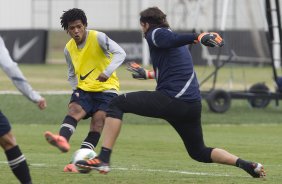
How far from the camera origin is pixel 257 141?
1830cm

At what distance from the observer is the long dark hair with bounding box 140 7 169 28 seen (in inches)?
453

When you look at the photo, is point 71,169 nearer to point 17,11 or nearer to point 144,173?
point 144,173

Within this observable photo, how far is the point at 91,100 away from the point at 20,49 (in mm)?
33826

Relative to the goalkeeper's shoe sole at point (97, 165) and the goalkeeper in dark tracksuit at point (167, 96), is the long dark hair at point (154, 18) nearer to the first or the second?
the goalkeeper in dark tracksuit at point (167, 96)

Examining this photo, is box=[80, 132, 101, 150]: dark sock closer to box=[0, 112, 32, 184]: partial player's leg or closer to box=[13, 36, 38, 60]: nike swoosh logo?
box=[0, 112, 32, 184]: partial player's leg

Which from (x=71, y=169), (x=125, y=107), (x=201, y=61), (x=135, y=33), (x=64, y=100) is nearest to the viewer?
(x=125, y=107)

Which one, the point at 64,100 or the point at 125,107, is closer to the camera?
the point at 125,107

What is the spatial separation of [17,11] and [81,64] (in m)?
43.1

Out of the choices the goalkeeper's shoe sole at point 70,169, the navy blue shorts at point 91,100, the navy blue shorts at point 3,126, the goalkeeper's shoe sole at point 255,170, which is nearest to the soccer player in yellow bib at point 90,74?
the navy blue shorts at point 91,100

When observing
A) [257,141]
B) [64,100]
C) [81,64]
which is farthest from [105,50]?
[64,100]

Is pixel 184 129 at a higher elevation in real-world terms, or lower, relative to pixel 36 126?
higher

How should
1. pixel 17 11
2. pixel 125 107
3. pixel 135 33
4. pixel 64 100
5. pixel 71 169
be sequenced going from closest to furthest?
1. pixel 125 107
2. pixel 71 169
3. pixel 64 100
4. pixel 135 33
5. pixel 17 11

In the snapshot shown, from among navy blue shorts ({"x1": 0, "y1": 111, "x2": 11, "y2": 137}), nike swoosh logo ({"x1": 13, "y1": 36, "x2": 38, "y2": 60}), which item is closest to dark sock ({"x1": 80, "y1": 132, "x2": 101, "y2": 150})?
navy blue shorts ({"x1": 0, "y1": 111, "x2": 11, "y2": 137})

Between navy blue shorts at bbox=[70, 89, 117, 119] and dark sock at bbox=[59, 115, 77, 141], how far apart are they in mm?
285
